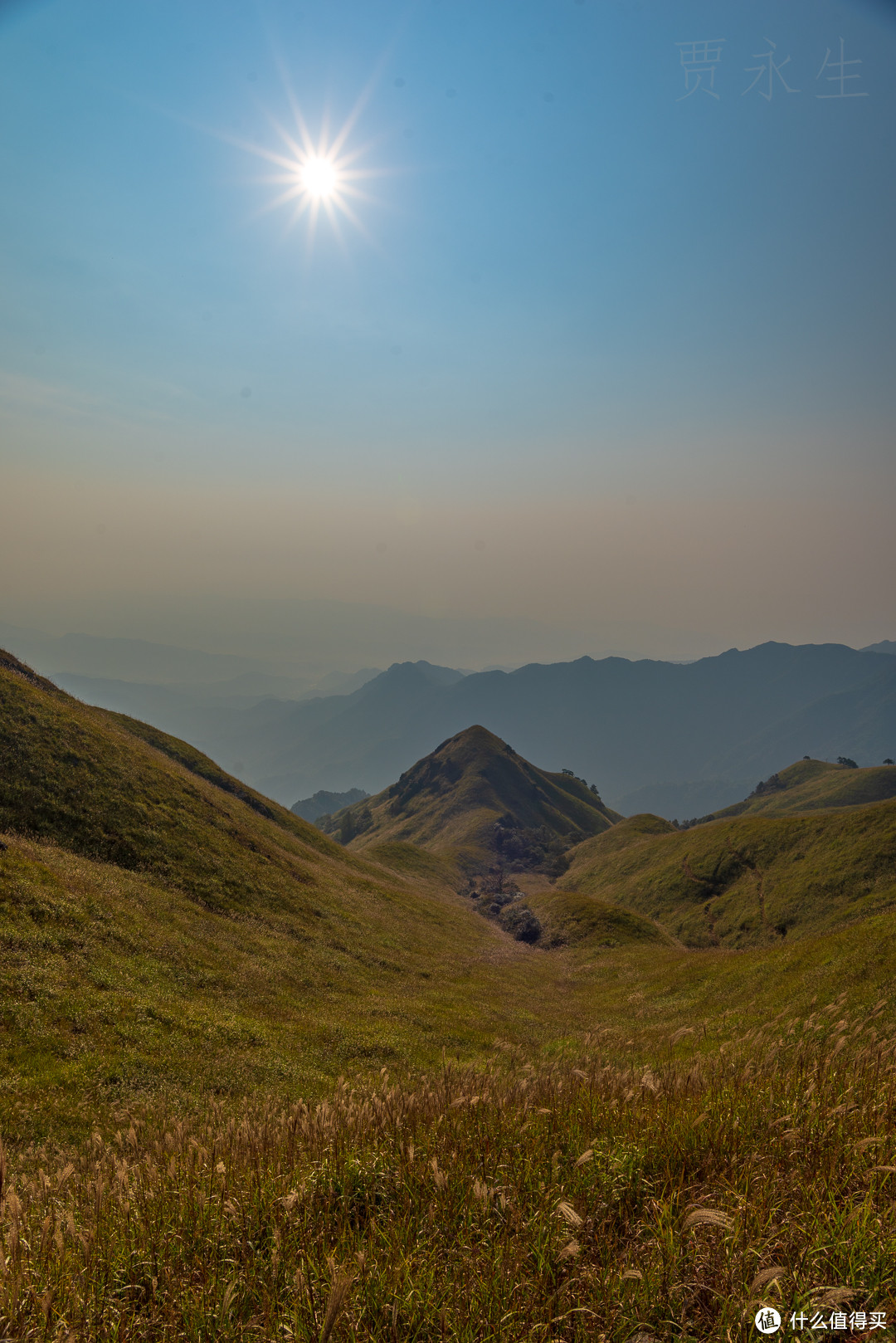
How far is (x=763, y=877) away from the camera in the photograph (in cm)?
7594

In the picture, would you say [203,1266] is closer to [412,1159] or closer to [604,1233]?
[412,1159]

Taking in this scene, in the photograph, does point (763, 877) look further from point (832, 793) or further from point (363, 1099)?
point (832, 793)

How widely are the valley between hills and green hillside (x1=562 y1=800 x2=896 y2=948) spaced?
21.3ft

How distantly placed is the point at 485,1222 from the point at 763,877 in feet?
288

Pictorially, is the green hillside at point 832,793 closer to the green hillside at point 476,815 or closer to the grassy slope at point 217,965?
the green hillside at point 476,815

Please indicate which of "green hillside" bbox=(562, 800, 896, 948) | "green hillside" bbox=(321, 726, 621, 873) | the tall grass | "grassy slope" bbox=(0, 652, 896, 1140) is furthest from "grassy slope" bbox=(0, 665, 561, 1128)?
"green hillside" bbox=(321, 726, 621, 873)

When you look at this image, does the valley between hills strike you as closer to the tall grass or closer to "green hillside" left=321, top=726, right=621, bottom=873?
the tall grass

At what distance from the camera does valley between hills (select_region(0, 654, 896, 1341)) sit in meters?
3.35

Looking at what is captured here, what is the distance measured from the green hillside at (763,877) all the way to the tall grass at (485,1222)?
49522 millimetres

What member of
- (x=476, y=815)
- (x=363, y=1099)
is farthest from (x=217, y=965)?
(x=476, y=815)

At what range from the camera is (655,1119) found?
5.29 meters

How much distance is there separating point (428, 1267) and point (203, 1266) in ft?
5.25

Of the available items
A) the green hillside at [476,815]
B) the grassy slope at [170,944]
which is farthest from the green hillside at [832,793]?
the grassy slope at [170,944]

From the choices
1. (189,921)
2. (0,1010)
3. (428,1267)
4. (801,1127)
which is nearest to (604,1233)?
(428,1267)
